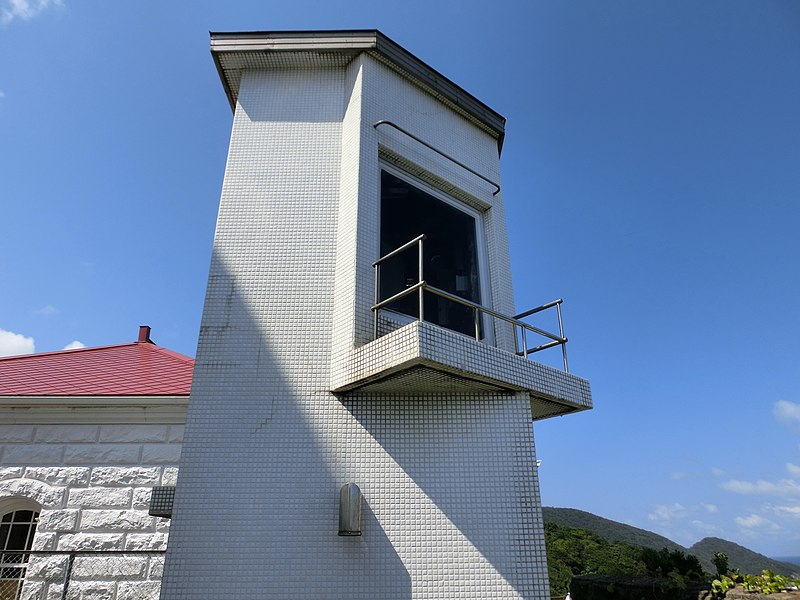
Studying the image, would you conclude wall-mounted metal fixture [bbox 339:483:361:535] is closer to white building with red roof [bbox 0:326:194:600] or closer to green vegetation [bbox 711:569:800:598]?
white building with red roof [bbox 0:326:194:600]

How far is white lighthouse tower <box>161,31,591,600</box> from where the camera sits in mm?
3891

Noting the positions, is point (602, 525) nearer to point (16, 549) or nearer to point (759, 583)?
point (759, 583)

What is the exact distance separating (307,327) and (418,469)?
5.38 feet

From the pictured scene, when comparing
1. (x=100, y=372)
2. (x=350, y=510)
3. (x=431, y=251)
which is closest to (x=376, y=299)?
(x=431, y=251)

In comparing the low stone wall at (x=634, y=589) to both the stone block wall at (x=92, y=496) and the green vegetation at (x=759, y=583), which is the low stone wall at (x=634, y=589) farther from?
the stone block wall at (x=92, y=496)

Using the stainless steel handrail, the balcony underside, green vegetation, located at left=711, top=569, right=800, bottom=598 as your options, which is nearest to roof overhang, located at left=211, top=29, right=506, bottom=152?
the stainless steel handrail

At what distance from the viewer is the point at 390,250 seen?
5.31 metres

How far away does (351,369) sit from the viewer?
14.0 ft

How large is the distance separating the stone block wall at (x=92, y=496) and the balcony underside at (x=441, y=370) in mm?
3983

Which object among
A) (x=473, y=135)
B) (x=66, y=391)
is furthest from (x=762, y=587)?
(x=66, y=391)

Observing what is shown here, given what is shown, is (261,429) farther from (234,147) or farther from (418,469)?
(234,147)

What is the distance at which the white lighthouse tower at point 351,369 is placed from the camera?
3891 mm

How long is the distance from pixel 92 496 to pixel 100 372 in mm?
2230

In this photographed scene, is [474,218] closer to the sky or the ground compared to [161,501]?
closer to the sky
